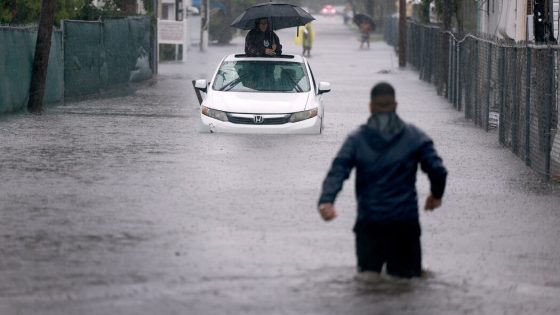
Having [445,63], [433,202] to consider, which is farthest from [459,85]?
[433,202]

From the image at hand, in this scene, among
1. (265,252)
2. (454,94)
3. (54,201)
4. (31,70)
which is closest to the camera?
(265,252)

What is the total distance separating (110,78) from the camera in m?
37.3

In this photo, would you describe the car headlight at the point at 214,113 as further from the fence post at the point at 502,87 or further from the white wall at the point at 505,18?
the white wall at the point at 505,18

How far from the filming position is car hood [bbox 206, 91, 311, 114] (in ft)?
74.2

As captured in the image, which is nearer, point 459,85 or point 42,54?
point 42,54

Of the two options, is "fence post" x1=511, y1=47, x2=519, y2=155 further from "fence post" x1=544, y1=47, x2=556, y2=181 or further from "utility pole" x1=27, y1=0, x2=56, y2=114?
"utility pole" x1=27, y1=0, x2=56, y2=114

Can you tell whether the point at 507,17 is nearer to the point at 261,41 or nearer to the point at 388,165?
the point at 261,41

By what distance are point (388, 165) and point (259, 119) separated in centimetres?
1293

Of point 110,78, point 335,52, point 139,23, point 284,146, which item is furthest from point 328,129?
point 335,52

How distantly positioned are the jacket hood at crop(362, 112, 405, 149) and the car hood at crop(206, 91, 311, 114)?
12.9 meters

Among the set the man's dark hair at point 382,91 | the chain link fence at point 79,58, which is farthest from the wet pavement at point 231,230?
the chain link fence at point 79,58

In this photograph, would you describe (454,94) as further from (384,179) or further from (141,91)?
(384,179)

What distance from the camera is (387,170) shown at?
31.7 ft

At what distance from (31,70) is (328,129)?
6.55 m
